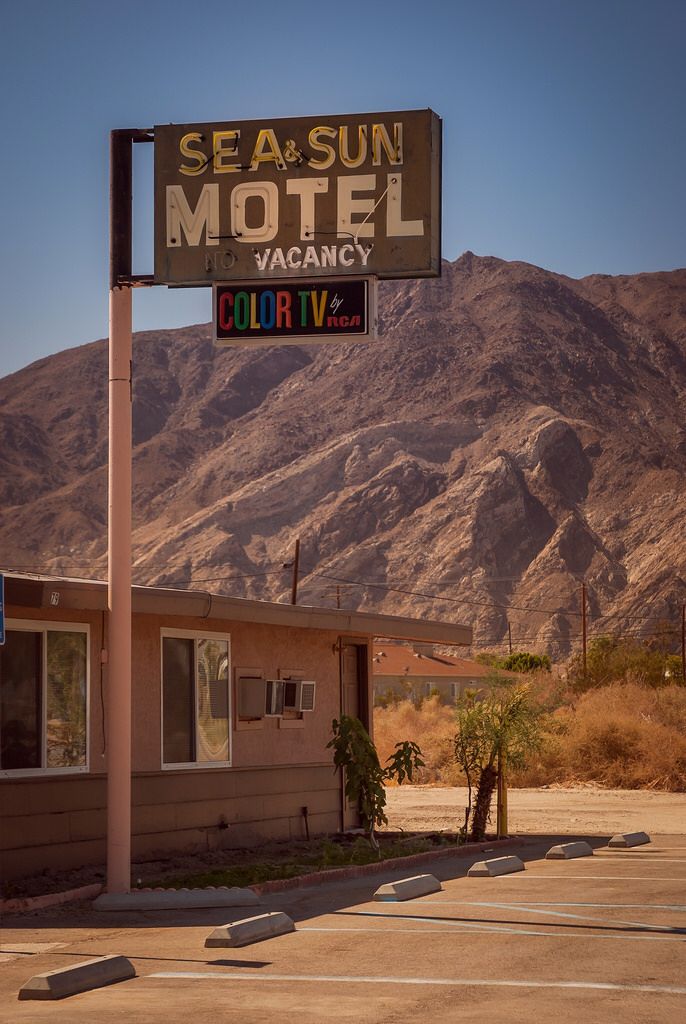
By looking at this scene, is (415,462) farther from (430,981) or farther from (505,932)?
(430,981)

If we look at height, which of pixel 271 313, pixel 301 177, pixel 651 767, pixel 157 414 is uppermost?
pixel 157 414

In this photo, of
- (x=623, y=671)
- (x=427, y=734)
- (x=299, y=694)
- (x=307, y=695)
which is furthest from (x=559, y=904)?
(x=623, y=671)

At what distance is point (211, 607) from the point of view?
15.5 metres

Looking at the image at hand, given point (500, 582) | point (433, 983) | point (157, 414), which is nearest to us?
point (433, 983)

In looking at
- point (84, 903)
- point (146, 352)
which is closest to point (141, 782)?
point (84, 903)

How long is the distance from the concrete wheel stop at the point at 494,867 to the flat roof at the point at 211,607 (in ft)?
12.5

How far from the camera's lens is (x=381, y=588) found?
11694cm

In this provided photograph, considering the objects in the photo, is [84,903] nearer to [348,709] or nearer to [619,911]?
[619,911]

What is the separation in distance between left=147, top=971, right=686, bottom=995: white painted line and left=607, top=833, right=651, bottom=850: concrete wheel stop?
10298 millimetres

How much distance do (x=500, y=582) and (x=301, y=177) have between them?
10363 cm

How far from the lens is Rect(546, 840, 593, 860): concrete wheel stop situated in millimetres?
16547

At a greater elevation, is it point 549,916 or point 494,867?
point 549,916

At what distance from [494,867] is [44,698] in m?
4.90

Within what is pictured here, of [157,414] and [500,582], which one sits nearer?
[500,582]
